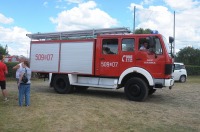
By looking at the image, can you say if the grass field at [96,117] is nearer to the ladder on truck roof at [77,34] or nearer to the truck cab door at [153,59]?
the truck cab door at [153,59]

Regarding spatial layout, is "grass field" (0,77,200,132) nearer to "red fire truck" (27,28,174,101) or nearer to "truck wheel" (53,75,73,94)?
"red fire truck" (27,28,174,101)

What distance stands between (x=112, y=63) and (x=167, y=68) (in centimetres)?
241

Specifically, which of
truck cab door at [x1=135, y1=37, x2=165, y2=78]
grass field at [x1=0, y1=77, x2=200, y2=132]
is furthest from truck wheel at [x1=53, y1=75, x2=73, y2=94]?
truck cab door at [x1=135, y1=37, x2=165, y2=78]

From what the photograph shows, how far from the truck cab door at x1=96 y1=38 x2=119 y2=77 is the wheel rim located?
0.89 m

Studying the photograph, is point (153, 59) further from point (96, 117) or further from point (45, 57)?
point (45, 57)

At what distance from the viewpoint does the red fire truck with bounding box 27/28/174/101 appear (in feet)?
43.1

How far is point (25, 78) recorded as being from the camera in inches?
437

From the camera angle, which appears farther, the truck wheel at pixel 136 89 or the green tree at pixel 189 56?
the green tree at pixel 189 56

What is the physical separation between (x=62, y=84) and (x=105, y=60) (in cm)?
278

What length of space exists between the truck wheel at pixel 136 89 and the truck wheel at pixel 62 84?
3.10 meters

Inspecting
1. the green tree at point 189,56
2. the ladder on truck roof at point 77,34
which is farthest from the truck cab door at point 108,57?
the green tree at point 189,56

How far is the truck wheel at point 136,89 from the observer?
13.4m

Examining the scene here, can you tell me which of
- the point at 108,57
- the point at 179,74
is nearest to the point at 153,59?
the point at 108,57

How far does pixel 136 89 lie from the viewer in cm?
1352
